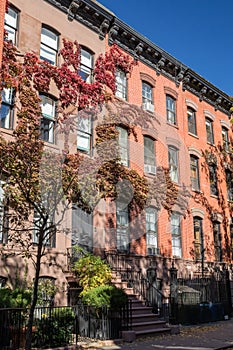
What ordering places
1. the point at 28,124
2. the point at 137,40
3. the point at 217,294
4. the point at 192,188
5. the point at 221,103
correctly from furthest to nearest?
the point at 221,103 → the point at 192,188 → the point at 137,40 → the point at 217,294 → the point at 28,124

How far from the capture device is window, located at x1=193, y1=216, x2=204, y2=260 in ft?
69.2

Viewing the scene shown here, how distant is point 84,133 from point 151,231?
5.61m

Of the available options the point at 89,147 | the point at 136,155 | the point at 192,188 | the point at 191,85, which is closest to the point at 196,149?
the point at 192,188

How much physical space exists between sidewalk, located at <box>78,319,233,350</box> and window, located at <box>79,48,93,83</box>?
36.3 ft

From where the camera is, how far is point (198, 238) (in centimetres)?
2158

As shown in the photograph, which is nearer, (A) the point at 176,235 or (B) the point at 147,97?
(A) the point at 176,235

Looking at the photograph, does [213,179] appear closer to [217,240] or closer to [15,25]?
[217,240]

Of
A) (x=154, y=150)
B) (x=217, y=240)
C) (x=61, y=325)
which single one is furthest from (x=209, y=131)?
(x=61, y=325)

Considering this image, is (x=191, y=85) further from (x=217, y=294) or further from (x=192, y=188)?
(x=217, y=294)

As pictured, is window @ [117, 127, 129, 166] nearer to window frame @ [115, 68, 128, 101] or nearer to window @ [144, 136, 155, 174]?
window @ [144, 136, 155, 174]

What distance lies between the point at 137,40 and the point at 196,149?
7020mm

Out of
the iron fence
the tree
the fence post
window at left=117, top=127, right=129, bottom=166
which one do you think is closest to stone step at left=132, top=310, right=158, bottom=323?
the iron fence

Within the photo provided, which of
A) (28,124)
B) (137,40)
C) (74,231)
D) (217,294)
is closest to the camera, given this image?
(28,124)

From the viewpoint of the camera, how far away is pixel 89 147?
1670cm
